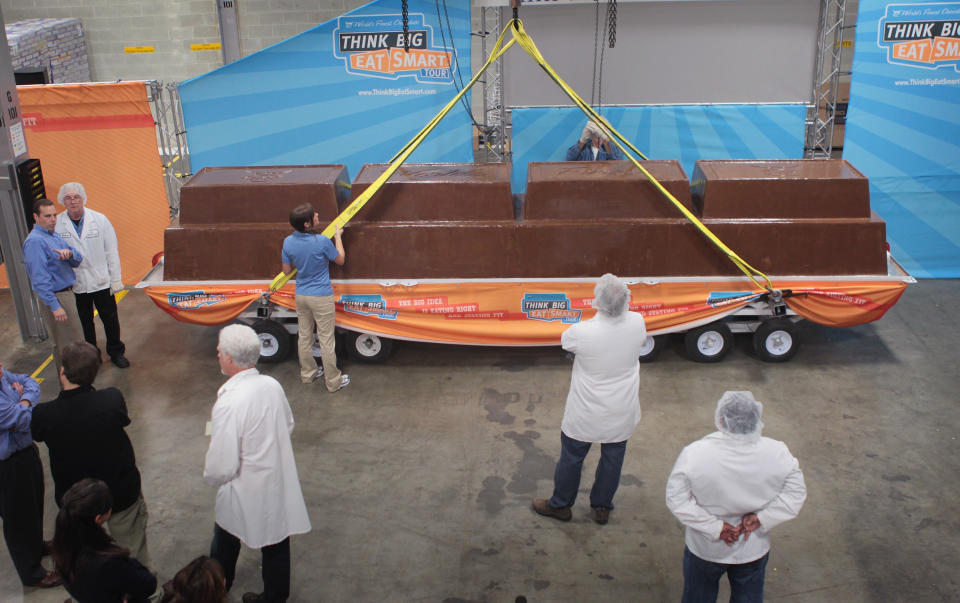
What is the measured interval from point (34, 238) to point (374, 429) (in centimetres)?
303

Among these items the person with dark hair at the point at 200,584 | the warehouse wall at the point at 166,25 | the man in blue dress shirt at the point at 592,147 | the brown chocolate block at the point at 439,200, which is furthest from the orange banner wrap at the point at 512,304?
the warehouse wall at the point at 166,25

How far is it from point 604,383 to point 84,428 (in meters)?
2.68

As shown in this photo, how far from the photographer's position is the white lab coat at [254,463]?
3.82m

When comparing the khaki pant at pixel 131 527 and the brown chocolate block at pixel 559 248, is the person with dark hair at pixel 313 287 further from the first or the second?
the khaki pant at pixel 131 527

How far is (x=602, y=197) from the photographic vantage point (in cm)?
701

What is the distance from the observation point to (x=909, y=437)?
6121 millimetres

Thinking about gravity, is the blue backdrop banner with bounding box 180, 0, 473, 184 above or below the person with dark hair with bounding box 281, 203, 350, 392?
above

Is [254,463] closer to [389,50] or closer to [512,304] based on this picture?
[512,304]

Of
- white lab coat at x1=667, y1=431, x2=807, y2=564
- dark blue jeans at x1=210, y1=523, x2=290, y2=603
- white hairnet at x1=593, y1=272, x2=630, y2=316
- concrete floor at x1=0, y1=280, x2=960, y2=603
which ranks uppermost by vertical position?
white hairnet at x1=593, y1=272, x2=630, y2=316

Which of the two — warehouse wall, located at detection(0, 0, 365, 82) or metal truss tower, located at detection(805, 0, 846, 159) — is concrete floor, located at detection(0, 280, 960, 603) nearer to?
metal truss tower, located at detection(805, 0, 846, 159)

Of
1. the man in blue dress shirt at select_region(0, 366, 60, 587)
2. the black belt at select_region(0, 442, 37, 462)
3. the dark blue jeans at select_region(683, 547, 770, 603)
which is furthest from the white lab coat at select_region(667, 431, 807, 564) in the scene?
the black belt at select_region(0, 442, 37, 462)

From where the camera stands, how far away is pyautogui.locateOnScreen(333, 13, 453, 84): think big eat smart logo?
30.7ft

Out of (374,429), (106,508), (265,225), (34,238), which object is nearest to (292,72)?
(265,225)

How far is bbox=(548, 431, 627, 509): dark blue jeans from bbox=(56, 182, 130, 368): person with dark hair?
4.24 meters
